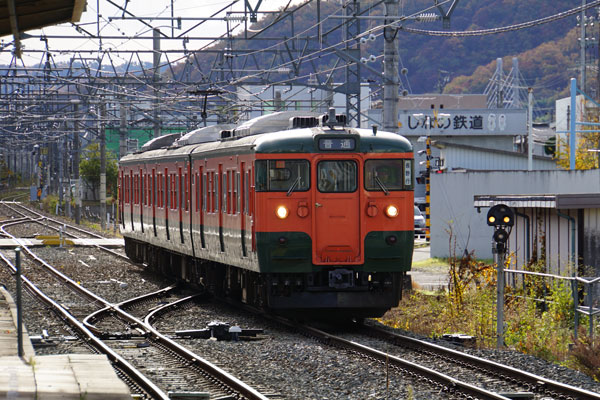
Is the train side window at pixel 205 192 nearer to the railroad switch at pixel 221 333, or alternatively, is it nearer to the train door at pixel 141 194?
the railroad switch at pixel 221 333

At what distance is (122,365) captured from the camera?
1106 cm

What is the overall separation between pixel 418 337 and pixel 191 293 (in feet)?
25.2

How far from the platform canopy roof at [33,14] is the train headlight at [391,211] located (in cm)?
591

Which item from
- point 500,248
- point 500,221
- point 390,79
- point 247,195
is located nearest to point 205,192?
point 247,195

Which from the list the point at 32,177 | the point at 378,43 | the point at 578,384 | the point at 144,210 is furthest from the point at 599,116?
the point at 378,43

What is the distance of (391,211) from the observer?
14586 mm

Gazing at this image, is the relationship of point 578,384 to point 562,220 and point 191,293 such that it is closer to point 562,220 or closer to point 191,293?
point 562,220

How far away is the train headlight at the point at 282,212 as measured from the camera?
1435 cm

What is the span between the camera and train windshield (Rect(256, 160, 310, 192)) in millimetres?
14445

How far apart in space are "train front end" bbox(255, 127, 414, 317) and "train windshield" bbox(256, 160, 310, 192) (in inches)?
0.5

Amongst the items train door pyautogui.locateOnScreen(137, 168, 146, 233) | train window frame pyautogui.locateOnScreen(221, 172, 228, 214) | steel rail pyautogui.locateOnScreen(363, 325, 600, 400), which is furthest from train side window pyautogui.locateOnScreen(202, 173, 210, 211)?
train door pyautogui.locateOnScreen(137, 168, 146, 233)

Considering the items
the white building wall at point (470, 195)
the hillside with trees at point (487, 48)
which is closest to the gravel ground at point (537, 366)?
the white building wall at point (470, 195)

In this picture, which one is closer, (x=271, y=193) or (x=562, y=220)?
(x=271, y=193)

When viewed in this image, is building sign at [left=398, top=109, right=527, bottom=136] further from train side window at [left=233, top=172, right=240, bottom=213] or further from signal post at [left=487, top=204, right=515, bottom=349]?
signal post at [left=487, top=204, right=515, bottom=349]
